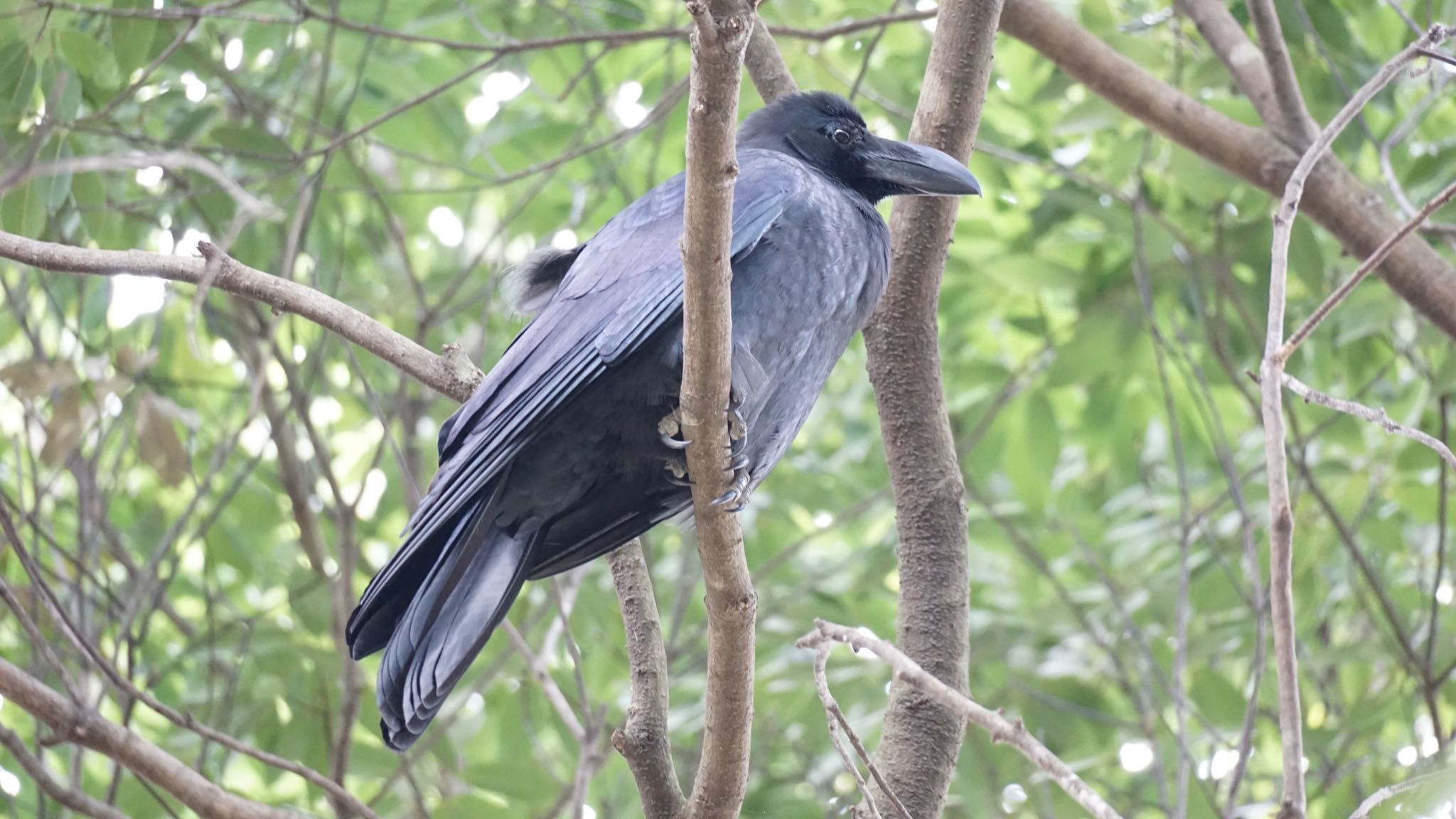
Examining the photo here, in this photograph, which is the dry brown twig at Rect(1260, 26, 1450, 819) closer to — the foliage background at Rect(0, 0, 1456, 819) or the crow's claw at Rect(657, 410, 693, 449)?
the crow's claw at Rect(657, 410, 693, 449)

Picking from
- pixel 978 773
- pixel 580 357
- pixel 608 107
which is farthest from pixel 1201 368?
pixel 580 357

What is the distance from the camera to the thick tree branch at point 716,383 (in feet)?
5.46

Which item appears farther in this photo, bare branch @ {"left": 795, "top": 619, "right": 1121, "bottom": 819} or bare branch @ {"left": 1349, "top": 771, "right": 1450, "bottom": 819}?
bare branch @ {"left": 1349, "top": 771, "right": 1450, "bottom": 819}

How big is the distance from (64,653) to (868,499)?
2605 mm

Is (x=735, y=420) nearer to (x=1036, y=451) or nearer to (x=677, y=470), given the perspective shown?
(x=677, y=470)

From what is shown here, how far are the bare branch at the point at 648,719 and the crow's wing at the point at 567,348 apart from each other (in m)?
0.39

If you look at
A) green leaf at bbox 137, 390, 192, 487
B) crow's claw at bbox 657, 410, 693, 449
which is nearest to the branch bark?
crow's claw at bbox 657, 410, 693, 449

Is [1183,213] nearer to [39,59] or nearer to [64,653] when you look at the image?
[39,59]

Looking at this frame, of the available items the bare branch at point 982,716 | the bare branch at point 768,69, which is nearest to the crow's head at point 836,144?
the bare branch at point 768,69

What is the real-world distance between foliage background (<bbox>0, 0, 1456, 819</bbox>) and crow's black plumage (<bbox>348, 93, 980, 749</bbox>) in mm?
594

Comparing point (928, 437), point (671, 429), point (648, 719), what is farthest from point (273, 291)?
point (928, 437)

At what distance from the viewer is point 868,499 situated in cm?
481

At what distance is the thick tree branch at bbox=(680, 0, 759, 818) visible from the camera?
5.46ft

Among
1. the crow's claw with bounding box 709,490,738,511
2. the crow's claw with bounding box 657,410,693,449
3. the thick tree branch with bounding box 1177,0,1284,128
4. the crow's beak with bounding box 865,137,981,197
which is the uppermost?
the thick tree branch with bounding box 1177,0,1284,128
